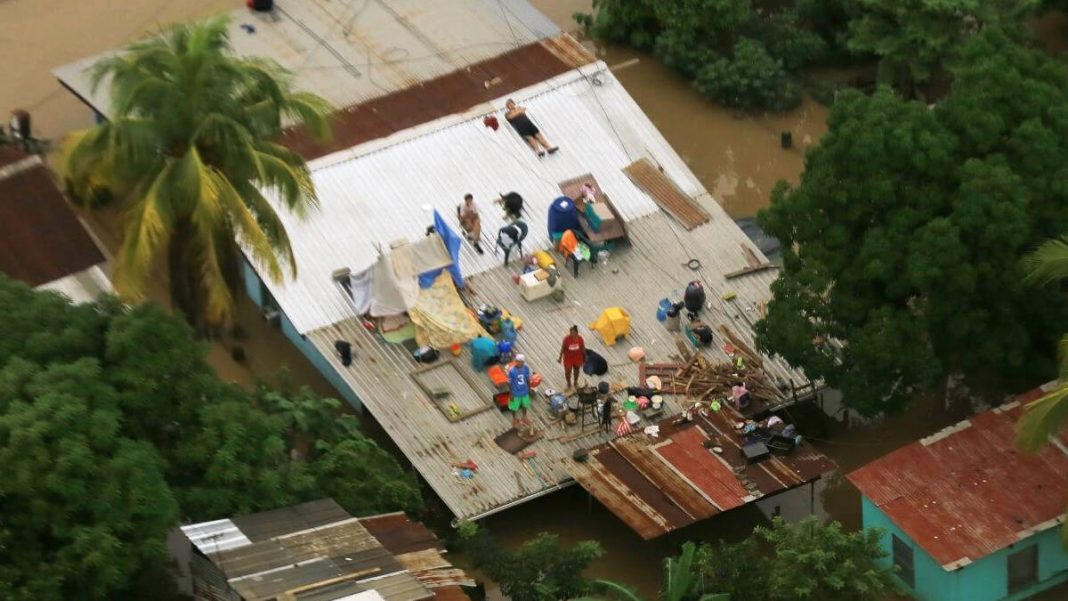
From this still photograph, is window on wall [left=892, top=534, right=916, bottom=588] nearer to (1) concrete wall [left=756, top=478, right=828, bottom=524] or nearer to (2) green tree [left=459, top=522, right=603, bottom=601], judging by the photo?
(1) concrete wall [left=756, top=478, right=828, bottom=524]

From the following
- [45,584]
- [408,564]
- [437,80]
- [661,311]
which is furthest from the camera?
[437,80]

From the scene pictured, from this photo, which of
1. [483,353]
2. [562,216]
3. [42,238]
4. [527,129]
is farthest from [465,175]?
[42,238]

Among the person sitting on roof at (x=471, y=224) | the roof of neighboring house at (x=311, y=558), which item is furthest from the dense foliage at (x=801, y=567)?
the person sitting on roof at (x=471, y=224)

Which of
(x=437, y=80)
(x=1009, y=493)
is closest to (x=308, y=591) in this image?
(x=1009, y=493)

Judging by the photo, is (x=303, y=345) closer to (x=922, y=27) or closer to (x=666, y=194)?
(x=666, y=194)

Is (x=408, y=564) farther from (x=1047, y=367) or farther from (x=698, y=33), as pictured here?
(x=698, y=33)

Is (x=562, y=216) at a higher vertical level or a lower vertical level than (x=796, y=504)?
higher

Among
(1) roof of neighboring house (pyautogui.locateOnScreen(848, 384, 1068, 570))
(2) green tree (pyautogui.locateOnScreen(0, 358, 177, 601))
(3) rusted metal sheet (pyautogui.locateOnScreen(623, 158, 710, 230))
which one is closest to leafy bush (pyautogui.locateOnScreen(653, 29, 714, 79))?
→ (3) rusted metal sheet (pyautogui.locateOnScreen(623, 158, 710, 230))
